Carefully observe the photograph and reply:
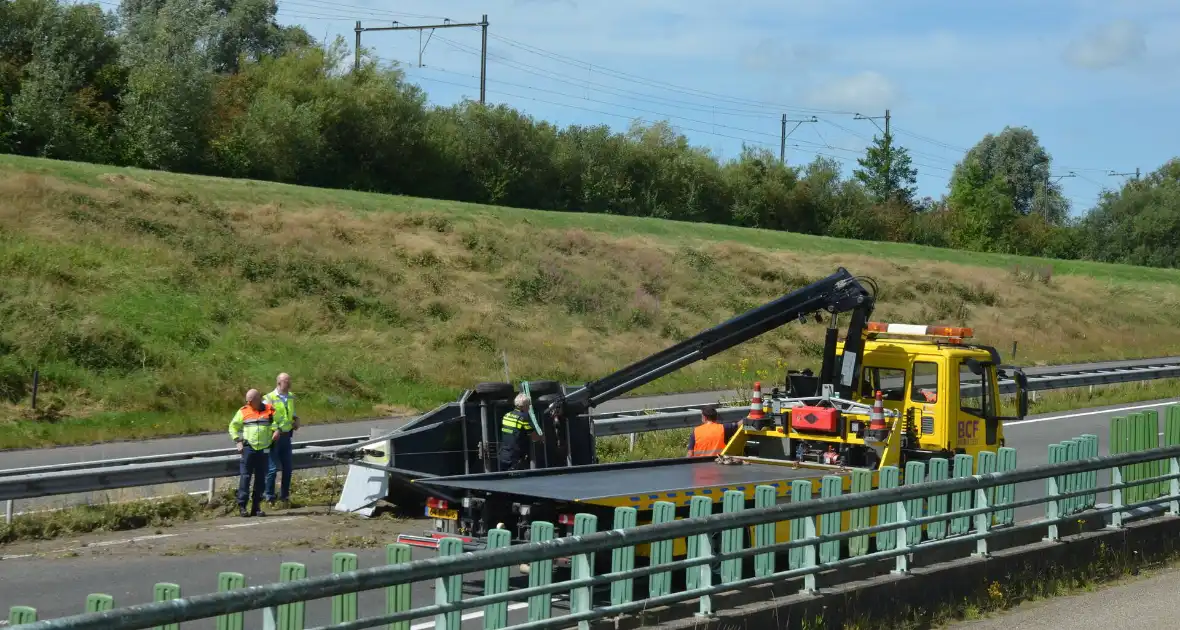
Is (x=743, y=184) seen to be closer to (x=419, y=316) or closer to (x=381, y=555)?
(x=419, y=316)

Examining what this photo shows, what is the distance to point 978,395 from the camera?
15250 millimetres

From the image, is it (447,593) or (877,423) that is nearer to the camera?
(447,593)

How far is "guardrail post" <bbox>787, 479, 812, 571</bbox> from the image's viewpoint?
9234 millimetres

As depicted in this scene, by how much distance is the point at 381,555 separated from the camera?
13.1m

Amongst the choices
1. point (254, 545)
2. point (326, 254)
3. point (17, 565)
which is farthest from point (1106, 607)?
point (326, 254)

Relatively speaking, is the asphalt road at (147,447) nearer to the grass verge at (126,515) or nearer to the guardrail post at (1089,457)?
the grass verge at (126,515)

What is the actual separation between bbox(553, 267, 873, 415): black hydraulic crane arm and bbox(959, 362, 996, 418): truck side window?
54.6 inches

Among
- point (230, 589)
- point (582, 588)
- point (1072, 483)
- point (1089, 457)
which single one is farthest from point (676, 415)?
point (230, 589)

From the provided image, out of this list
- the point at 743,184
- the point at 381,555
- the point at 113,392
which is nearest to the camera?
the point at 381,555

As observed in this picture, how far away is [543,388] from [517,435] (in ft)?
4.13

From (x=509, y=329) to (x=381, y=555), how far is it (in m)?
26.1

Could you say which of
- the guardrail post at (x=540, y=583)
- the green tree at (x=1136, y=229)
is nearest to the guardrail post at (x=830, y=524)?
the guardrail post at (x=540, y=583)

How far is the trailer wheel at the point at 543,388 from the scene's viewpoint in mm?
15672

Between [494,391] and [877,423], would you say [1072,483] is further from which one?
[494,391]
